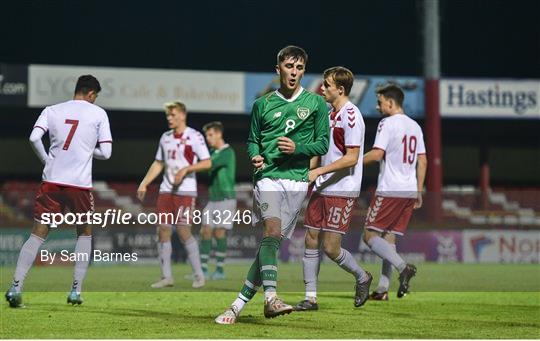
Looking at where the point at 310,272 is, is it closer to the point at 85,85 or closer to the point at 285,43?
the point at 85,85

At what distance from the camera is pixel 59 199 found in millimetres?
9000

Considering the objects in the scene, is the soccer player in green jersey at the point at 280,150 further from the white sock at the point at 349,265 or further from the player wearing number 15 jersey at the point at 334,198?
the white sock at the point at 349,265

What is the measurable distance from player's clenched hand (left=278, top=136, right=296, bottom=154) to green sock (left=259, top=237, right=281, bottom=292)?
647mm

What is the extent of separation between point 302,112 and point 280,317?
5.82ft

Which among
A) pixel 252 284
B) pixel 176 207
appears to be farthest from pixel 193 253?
pixel 252 284

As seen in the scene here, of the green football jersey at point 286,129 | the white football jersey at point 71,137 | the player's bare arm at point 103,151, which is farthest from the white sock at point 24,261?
the green football jersey at point 286,129

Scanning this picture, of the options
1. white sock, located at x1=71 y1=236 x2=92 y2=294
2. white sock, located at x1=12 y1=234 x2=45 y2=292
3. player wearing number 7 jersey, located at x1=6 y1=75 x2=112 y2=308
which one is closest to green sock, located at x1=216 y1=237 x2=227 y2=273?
white sock, located at x1=71 y1=236 x2=92 y2=294

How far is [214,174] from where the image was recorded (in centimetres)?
1402

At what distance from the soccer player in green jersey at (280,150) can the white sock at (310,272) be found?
1.53 m

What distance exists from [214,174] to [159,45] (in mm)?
17352

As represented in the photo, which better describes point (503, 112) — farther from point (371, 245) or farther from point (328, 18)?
point (371, 245)

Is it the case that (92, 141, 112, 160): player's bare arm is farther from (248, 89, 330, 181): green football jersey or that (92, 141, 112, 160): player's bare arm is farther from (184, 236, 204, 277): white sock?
(184, 236, 204, 277): white sock

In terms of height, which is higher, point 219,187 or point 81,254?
point 219,187

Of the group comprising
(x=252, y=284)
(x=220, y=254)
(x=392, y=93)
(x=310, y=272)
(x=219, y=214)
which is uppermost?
(x=392, y=93)
